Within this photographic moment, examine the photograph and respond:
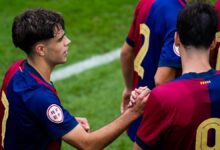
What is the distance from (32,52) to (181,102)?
1062 millimetres

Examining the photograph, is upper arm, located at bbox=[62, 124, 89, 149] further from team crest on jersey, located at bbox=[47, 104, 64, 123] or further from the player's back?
the player's back

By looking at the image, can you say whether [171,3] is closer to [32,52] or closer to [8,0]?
[32,52]

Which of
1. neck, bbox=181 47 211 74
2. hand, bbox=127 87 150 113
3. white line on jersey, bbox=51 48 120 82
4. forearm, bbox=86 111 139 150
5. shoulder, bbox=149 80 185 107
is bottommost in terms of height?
white line on jersey, bbox=51 48 120 82

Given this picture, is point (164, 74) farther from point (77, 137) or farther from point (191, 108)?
→ point (191, 108)

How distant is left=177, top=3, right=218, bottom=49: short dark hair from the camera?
330cm

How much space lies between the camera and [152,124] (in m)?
3.26

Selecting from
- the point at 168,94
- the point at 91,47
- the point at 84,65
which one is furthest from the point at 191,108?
the point at 91,47

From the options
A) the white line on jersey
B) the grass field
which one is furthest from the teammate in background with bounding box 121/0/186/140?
the white line on jersey

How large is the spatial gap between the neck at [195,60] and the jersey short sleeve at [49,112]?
0.79 metres

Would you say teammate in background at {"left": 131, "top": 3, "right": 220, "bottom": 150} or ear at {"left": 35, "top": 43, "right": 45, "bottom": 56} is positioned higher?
ear at {"left": 35, "top": 43, "right": 45, "bottom": 56}

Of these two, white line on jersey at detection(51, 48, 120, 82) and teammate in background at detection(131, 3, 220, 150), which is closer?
teammate in background at detection(131, 3, 220, 150)

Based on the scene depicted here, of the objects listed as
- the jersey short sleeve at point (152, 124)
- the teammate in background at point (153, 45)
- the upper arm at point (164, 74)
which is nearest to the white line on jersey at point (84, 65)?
the teammate in background at point (153, 45)

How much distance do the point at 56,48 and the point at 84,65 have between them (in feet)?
14.3

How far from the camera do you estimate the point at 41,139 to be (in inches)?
147
